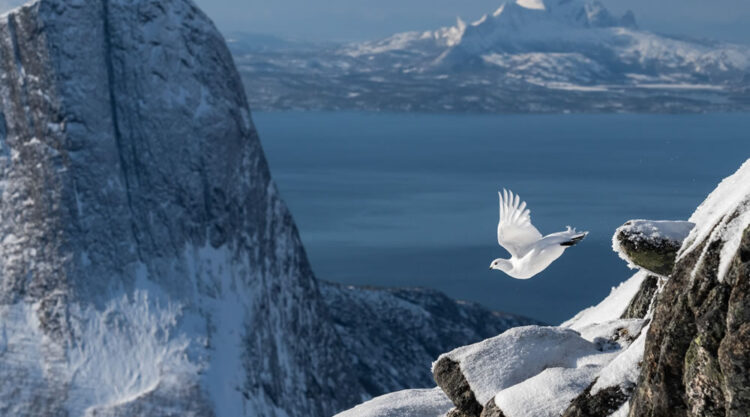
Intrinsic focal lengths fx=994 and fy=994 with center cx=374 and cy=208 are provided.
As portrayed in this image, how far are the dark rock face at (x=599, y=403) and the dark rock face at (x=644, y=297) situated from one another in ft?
16.0

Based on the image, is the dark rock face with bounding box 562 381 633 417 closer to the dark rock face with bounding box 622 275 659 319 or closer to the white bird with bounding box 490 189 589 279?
the white bird with bounding box 490 189 589 279

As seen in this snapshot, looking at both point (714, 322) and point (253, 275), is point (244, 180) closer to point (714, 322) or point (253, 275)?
point (253, 275)

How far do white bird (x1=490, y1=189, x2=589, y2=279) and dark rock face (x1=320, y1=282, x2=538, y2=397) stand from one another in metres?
69.8

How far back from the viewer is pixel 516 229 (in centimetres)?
1555

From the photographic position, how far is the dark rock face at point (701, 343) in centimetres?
868

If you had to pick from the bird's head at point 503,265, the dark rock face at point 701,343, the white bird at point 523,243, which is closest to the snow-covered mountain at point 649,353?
the dark rock face at point 701,343

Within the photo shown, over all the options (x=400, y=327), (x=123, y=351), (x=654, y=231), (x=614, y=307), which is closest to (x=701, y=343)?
(x=654, y=231)

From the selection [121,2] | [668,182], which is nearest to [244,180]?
[121,2]

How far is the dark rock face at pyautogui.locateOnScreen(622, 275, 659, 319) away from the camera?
52.4 feet

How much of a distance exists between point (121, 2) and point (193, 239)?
20048 mm

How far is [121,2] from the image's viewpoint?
7881 cm

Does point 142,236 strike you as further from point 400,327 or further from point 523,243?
point 523,243

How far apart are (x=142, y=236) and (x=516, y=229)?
6164 centimetres

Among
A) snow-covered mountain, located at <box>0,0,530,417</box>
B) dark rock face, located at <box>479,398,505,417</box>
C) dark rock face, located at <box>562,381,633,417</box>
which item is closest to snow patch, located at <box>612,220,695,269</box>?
dark rock face, located at <box>562,381,633,417</box>
